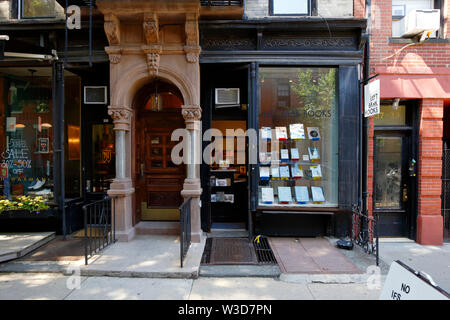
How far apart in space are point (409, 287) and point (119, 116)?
5.70 meters

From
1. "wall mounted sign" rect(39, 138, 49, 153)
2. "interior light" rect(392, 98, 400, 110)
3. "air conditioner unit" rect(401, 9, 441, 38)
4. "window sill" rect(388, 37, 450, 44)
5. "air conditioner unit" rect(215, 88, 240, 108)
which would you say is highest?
"air conditioner unit" rect(401, 9, 441, 38)

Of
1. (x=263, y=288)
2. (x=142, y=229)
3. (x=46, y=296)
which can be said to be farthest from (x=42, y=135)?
(x=263, y=288)

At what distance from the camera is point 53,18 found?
6.36m

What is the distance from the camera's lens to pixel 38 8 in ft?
21.1

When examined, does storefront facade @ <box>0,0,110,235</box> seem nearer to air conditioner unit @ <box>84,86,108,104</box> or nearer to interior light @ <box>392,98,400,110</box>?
air conditioner unit @ <box>84,86,108,104</box>

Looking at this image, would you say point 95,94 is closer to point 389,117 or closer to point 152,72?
point 152,72

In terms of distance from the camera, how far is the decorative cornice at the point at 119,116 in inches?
228

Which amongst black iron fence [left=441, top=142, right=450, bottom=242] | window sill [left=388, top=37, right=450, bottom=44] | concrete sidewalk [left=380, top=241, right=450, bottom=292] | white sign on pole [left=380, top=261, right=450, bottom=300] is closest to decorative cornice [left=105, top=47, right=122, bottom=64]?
white sign on pole [left=380, top=261, right=450, bottom=300]

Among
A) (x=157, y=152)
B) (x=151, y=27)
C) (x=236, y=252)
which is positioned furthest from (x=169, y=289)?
(x=151, y=27)

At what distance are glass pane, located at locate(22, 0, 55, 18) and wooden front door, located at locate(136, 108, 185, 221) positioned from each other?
3.34m

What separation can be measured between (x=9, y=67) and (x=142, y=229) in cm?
509

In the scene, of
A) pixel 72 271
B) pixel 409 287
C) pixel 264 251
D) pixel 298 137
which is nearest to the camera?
pixel 409 287

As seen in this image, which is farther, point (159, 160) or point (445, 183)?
point (159, 160)

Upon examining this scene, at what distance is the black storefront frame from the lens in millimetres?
5898
